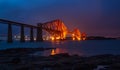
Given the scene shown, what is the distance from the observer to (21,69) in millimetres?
24734

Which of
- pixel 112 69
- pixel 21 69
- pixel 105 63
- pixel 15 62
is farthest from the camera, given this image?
pixel 15 62

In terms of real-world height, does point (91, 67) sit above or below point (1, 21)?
below

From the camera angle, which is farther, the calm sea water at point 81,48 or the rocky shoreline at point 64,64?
the calm sea water at point 81,48

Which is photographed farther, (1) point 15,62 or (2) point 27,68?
(1) point 15,62

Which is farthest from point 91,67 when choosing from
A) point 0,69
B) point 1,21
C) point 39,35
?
point 39,35

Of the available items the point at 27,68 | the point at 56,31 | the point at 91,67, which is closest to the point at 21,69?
the point at 27,68

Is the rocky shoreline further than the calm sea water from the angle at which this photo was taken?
No

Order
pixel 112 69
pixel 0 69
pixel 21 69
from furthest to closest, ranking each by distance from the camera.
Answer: pixel 21 69 → pixel 112 69 → pixel 0 69

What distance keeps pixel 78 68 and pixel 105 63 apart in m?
5.77

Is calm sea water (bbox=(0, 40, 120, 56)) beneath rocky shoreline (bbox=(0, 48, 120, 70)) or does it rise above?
above

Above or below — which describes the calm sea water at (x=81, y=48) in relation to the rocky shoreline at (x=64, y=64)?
above

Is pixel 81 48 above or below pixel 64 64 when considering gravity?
above

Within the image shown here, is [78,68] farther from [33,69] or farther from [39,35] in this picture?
[39,35]

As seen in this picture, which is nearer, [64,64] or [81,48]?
[64,64]
